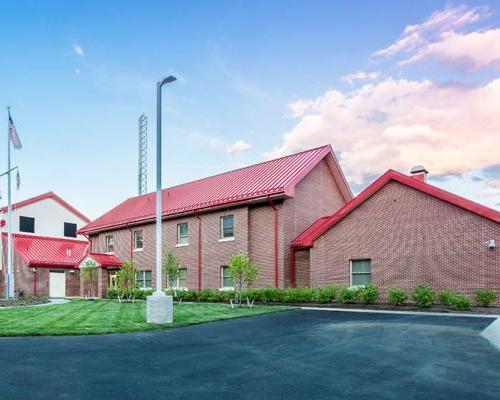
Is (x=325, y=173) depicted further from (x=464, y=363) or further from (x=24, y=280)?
(x=24, y=280)

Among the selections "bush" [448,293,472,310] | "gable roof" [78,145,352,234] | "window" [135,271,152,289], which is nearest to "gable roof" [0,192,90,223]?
"gable roof" [78,145,352,234]

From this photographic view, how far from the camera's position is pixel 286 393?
6625mm

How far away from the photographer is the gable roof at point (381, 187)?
758 inches

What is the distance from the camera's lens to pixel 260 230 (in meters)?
26.5

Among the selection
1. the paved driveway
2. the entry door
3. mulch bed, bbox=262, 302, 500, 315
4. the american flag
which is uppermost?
the american flag

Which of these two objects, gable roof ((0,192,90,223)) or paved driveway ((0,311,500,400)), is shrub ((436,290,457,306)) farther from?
gable roof ((0,192,90,223))

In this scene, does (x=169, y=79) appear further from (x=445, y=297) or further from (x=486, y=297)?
(x=486, y=297)

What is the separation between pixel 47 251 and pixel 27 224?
7.92m

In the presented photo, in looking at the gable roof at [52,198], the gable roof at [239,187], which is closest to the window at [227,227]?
the gable roof at [239,187]

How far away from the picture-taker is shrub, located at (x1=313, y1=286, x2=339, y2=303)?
70.9ft

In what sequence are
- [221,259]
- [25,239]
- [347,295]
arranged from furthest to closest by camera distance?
[25,239] → [221,259] → [347,295]

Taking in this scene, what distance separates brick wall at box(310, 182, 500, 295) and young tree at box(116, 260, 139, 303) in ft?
35.2

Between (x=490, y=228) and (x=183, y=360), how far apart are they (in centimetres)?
1505

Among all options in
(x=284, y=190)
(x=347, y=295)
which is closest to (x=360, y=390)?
(x=347, y=295)
